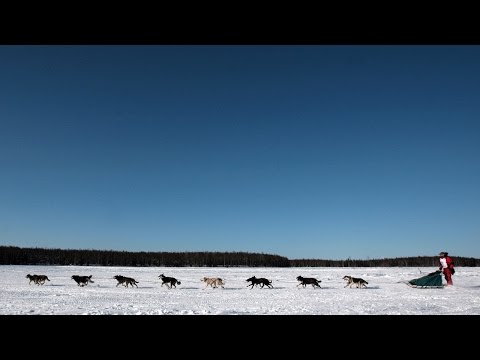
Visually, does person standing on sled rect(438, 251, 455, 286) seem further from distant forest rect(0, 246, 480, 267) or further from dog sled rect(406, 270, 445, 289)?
distant forest rect(0, 246, 480, 267)

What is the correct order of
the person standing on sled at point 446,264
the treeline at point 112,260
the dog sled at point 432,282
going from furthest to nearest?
the treeline at point 112,260, the person standing on sled at point 446,264, the dog sled at point 432,282

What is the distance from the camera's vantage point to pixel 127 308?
10.5m

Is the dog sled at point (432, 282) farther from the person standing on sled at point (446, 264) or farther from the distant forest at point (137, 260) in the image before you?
the distant forest at point (137, 260)

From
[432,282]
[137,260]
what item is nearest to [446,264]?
[432,282]

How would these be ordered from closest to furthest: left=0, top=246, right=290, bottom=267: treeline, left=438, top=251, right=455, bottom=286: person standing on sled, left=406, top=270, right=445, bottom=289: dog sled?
left=406, top=270, right=445, bottom=289: dog sled → left=438, top=251, right=455, bottom=286: person standing on sled → left=0, top=246, right=290, bottom=267: treeline

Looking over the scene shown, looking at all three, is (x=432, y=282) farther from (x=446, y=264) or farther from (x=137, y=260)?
(x=137, y=260)

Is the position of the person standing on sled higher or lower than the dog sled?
higher

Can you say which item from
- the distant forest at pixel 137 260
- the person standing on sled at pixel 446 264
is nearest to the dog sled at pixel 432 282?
the person standing on sled at pixel 446 264

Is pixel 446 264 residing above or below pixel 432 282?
above

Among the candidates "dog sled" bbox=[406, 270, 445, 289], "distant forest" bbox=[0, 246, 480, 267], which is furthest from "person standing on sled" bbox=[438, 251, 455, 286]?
"distant forest" bbox=[0, 246, 480, 267]
